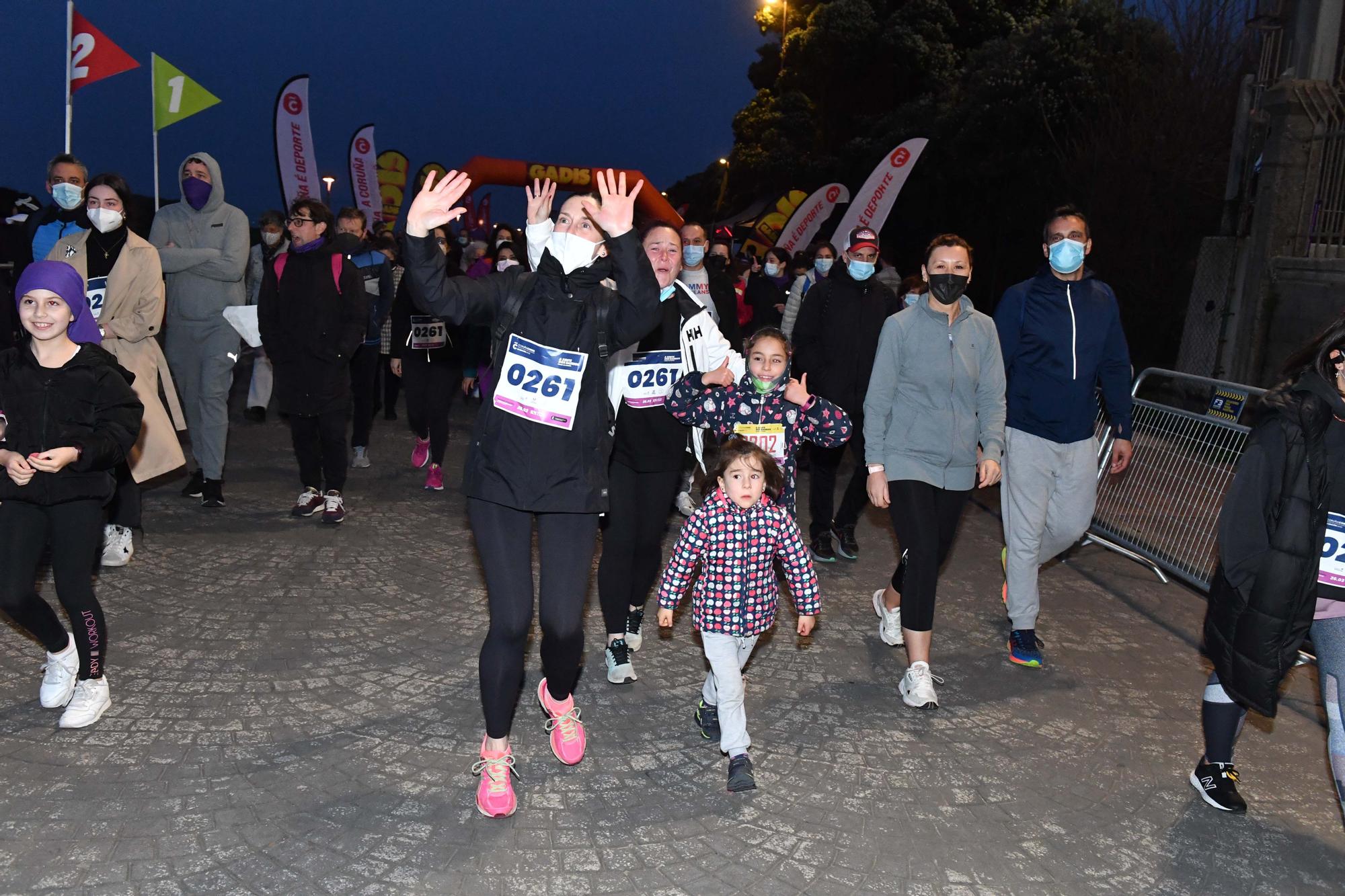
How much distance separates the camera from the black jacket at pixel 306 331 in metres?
8.38

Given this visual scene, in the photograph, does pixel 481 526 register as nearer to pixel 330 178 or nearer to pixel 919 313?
pixel 919 313

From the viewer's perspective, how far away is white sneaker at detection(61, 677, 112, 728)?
15.6 ft

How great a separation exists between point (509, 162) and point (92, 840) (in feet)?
87.2

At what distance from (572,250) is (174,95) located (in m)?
11.4

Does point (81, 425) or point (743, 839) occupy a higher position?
point (81, 425)

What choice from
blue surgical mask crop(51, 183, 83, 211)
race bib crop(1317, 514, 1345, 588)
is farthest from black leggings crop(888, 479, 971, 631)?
blue surgical mask crop(51, 183, 83, 211)

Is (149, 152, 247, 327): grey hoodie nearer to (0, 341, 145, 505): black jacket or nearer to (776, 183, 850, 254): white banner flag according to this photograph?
(0, 341, 145, 505): black jacket

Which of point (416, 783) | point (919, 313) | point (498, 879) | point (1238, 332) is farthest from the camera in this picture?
point (1238, 332)

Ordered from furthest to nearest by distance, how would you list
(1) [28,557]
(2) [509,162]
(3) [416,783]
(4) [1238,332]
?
1. (2) [509,162]
2. (4) [1238,332]
3. (1) [28,557]
4. (3) [416,783]

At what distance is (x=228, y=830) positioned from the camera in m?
3.96

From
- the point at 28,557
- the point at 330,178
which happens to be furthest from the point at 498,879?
the point at 330,178

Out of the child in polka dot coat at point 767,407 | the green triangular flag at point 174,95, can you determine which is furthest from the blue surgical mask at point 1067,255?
the green triangular flag at point 174,95

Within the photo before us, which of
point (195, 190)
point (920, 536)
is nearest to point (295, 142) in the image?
point (195, 190)

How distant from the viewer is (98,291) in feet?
23.6
